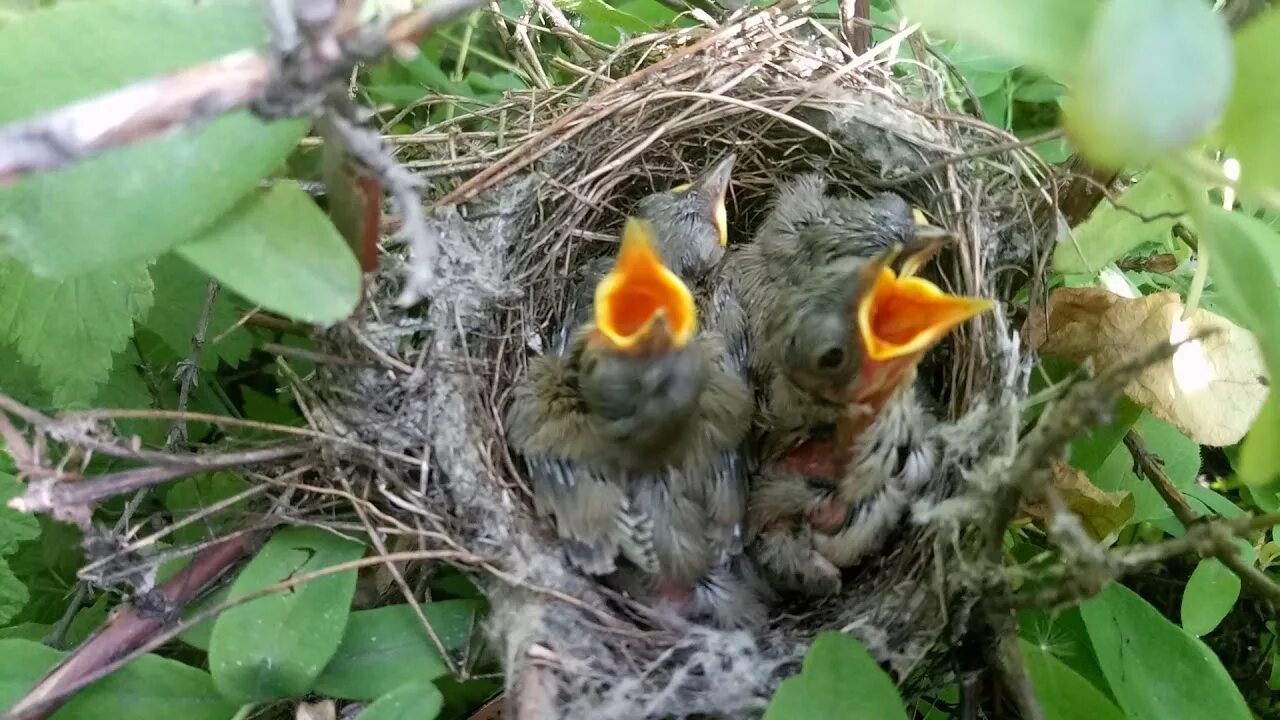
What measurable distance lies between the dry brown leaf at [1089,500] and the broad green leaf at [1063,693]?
0.14 m

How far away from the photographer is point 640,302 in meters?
1.00

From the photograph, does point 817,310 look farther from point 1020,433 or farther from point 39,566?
point 39,566

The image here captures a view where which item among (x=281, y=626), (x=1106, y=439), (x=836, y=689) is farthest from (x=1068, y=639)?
(x=281, y=626)

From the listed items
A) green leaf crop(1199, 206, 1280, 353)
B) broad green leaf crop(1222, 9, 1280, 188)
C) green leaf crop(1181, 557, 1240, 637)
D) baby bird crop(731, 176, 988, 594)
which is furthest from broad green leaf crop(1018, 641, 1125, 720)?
broad green leaf crop(1222, 9, 1280, 188)

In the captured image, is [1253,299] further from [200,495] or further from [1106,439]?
[200,495]

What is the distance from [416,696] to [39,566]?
0.66m

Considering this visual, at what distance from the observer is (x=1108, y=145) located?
318 millimetres

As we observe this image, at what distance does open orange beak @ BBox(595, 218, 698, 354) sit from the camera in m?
0.91

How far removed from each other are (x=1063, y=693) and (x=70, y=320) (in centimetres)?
104

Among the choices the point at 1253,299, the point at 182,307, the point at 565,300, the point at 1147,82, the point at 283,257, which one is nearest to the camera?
the point at 1147,82

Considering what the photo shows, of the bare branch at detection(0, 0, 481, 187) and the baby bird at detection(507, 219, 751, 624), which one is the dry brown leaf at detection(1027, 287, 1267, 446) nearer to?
the baby bird at detection(507, 219, 751, 624)

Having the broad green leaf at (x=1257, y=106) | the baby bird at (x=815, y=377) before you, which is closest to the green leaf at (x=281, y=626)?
the baby bird at (x=815, y=377)

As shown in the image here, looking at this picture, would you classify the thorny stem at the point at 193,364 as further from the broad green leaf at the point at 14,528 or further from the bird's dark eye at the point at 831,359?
the bird's dark eye at the point at 831,359

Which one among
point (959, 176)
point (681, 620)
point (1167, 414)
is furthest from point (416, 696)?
point (959, 176)
